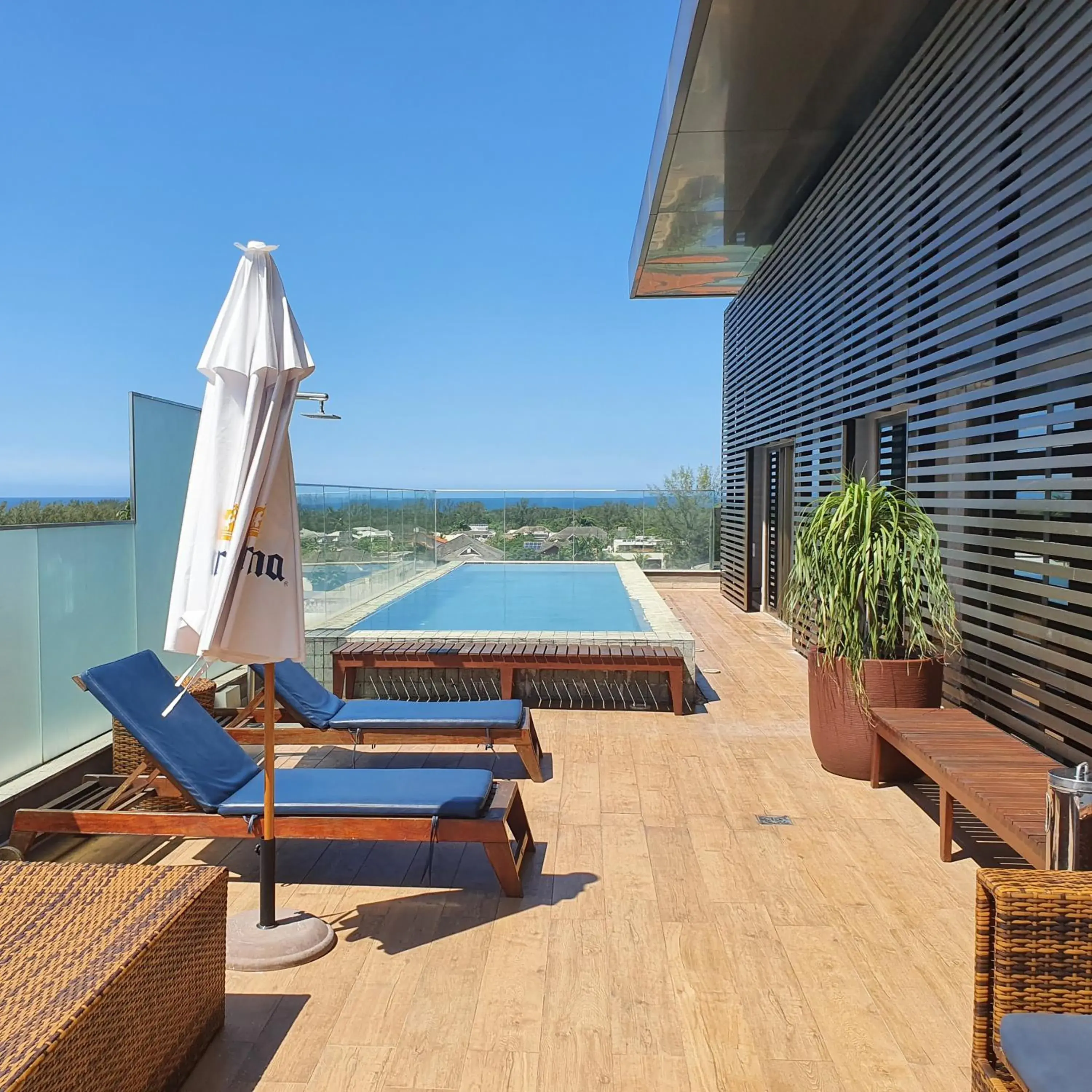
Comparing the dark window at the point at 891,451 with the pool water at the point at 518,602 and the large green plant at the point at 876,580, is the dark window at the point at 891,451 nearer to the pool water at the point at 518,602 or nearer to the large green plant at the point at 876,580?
the large green plant at the point at 876,580

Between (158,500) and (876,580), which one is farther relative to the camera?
(158,500)

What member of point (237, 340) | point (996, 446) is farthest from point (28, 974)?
point (996, 446)

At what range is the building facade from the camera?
371 cm

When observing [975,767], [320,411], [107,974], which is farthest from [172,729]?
[320,411]

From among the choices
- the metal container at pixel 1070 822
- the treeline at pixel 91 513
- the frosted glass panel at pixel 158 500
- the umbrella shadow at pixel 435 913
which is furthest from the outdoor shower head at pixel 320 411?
the metal container at pixel 1070 822

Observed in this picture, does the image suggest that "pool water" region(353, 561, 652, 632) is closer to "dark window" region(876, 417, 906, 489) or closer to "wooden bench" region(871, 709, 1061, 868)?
"dark window" region(876, 417, 906, 489)

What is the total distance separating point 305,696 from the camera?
15.9 ft

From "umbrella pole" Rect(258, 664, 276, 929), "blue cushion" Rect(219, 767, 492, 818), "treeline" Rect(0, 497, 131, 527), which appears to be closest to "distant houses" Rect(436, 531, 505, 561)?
"treeline" Rect(0, 497, 131, 527)

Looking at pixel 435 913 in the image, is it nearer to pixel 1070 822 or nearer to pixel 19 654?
pixel 1070 822

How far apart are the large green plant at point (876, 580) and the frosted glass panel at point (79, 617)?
365cm

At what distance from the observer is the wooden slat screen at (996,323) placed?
12.1 feet

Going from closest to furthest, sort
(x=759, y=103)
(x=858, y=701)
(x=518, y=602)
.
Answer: (x=858, y=701) < (x=759, y=103) < (x=518, y=602)

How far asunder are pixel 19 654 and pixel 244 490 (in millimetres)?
1981

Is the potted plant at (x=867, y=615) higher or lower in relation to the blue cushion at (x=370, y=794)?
higher
